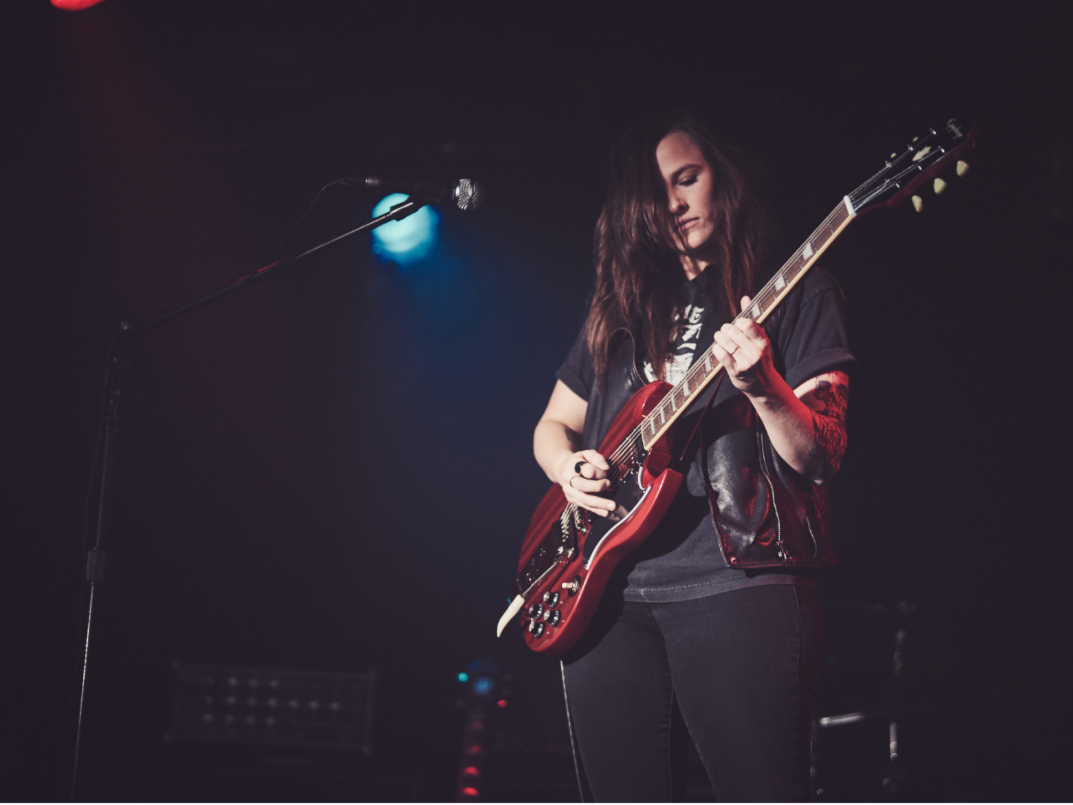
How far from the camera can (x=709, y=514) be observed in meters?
1.62

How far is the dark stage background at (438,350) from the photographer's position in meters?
3.31

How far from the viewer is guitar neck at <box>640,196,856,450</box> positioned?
1.59 meters

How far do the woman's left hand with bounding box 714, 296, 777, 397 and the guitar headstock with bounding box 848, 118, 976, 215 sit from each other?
0.37 m

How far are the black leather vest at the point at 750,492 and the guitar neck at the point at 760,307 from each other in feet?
0.15

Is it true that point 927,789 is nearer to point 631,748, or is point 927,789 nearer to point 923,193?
point 631,748

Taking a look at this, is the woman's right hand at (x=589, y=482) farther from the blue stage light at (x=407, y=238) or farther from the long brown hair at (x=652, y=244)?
the blue stage light at (x=407, y=238)

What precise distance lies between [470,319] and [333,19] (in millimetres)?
1494

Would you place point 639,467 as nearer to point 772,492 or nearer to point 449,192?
point 772,492

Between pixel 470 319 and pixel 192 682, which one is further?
pixel 470 319

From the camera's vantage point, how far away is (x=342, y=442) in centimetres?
395

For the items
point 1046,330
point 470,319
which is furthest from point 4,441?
point 1046,330

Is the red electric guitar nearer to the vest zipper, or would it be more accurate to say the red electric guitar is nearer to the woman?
the woman

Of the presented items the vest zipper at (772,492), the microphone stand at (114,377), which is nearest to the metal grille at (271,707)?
the microphone stand at (114,377)

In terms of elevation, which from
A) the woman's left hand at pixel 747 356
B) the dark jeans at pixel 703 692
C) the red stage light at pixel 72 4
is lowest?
the dark jeans at pixel 703 692
